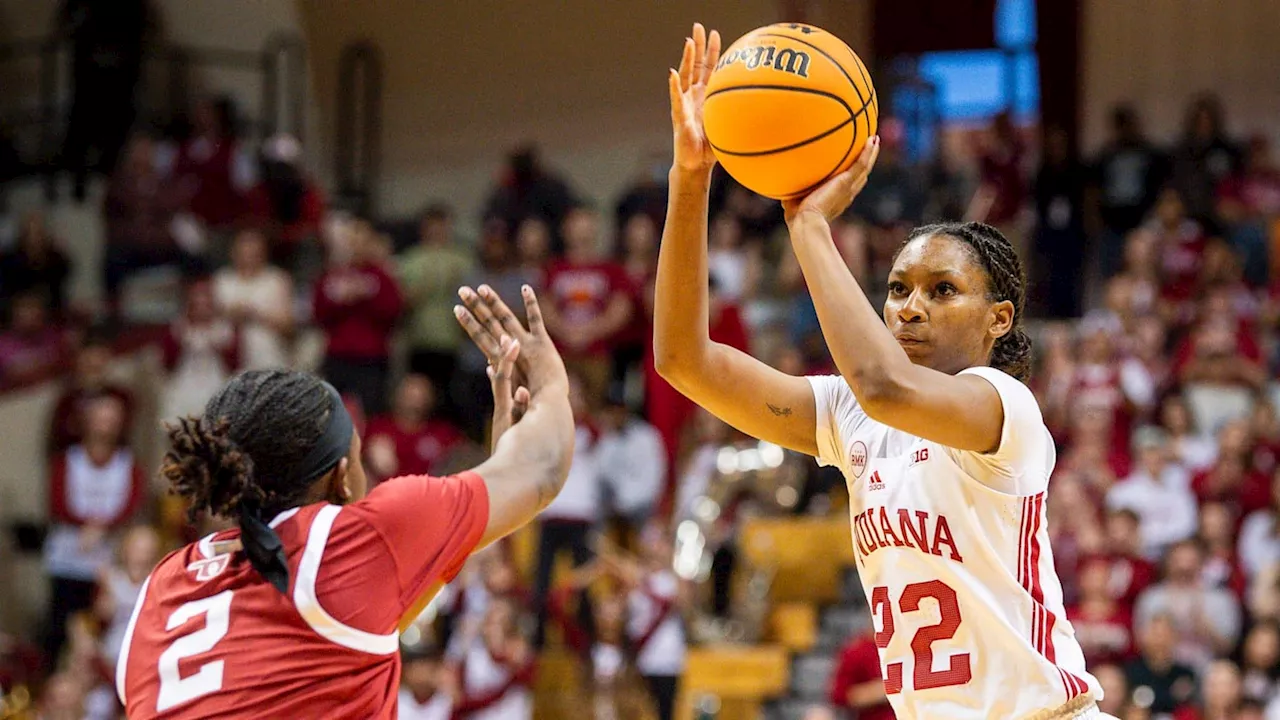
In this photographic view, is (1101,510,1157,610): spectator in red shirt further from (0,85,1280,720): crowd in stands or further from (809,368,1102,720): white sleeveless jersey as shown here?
(809,368,1102,720): white sleeveless jersey

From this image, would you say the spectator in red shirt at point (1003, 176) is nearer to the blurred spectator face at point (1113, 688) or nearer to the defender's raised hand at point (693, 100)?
the blurred spectator face at point (1113, 688)

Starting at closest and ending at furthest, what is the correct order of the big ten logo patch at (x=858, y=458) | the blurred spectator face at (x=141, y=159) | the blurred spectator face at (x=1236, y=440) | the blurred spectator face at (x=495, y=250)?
1. the big ten logo patch at (x=858, y=458)
2. the blurred spectator face at (x=1236, y=440)
3. the blurred spectator face at (x=495, y=250)
4. the blurred spectator face at (x=141, y=159)

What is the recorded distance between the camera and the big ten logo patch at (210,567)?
3143 millimetres

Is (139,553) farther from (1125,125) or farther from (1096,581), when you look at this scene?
(1125,125)

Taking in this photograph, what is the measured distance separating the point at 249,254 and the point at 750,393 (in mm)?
9637

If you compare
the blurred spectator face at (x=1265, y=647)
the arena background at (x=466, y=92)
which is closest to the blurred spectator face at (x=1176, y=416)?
the blurred spectator face at (x=1265, y=647)

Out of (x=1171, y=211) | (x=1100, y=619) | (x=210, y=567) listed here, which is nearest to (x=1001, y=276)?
(x=210, y=567)

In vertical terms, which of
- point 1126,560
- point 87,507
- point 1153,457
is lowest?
point 87,507

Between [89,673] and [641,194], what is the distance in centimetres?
564

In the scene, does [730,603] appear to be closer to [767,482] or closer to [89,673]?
[767,482]

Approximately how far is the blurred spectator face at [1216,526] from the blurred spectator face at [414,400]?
17.4ft

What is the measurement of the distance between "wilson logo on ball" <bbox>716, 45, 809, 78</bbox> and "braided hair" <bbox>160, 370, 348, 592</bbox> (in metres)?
1.12

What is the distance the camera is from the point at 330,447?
10.5ft

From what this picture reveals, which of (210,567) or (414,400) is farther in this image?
(414,400)
